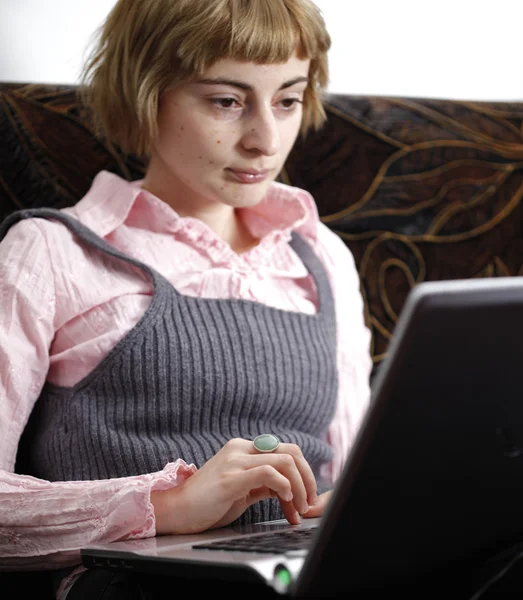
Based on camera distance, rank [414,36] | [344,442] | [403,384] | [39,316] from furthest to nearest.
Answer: [414,36] → [344,442] → [39,316] → [403,384]

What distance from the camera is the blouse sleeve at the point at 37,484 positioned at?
985 millimetres

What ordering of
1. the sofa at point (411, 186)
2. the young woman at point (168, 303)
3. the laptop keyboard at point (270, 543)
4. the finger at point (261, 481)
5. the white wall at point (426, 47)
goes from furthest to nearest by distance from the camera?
1. the white wall at point (426, 47)
2. the sofa at point (411, 186)
3. the young woman at point (168, 303)
4. the finger at point (261, 481)
5. the laptop keyboard at point (270, 543)

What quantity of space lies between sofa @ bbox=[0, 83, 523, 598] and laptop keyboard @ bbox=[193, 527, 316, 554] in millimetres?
671

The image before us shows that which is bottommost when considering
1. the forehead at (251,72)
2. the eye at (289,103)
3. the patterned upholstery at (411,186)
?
the patterned upholstery at (411,186)

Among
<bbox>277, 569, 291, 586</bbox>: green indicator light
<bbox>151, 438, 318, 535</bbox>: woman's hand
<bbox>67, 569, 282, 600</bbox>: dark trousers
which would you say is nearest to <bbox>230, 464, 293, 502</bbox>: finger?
<bbox>151, 438, 318, 535</bbox>: woman's hand

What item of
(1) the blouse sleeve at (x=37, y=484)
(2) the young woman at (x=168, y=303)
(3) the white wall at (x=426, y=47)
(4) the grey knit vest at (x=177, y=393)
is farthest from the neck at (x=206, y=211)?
(3) the white wall at (x=426, y=47)

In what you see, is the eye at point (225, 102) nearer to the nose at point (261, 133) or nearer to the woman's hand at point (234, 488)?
the nose at point (261, 133)

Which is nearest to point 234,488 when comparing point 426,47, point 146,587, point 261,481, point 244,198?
point 261,481

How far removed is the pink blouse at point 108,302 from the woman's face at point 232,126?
0.25ft

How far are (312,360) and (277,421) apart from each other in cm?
11

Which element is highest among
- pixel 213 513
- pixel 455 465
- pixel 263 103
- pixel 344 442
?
pixel 263 103

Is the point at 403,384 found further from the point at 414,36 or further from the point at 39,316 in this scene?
the point at 414,36

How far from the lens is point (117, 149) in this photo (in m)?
1.45

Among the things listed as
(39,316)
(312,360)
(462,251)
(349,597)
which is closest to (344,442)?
(312,360)
